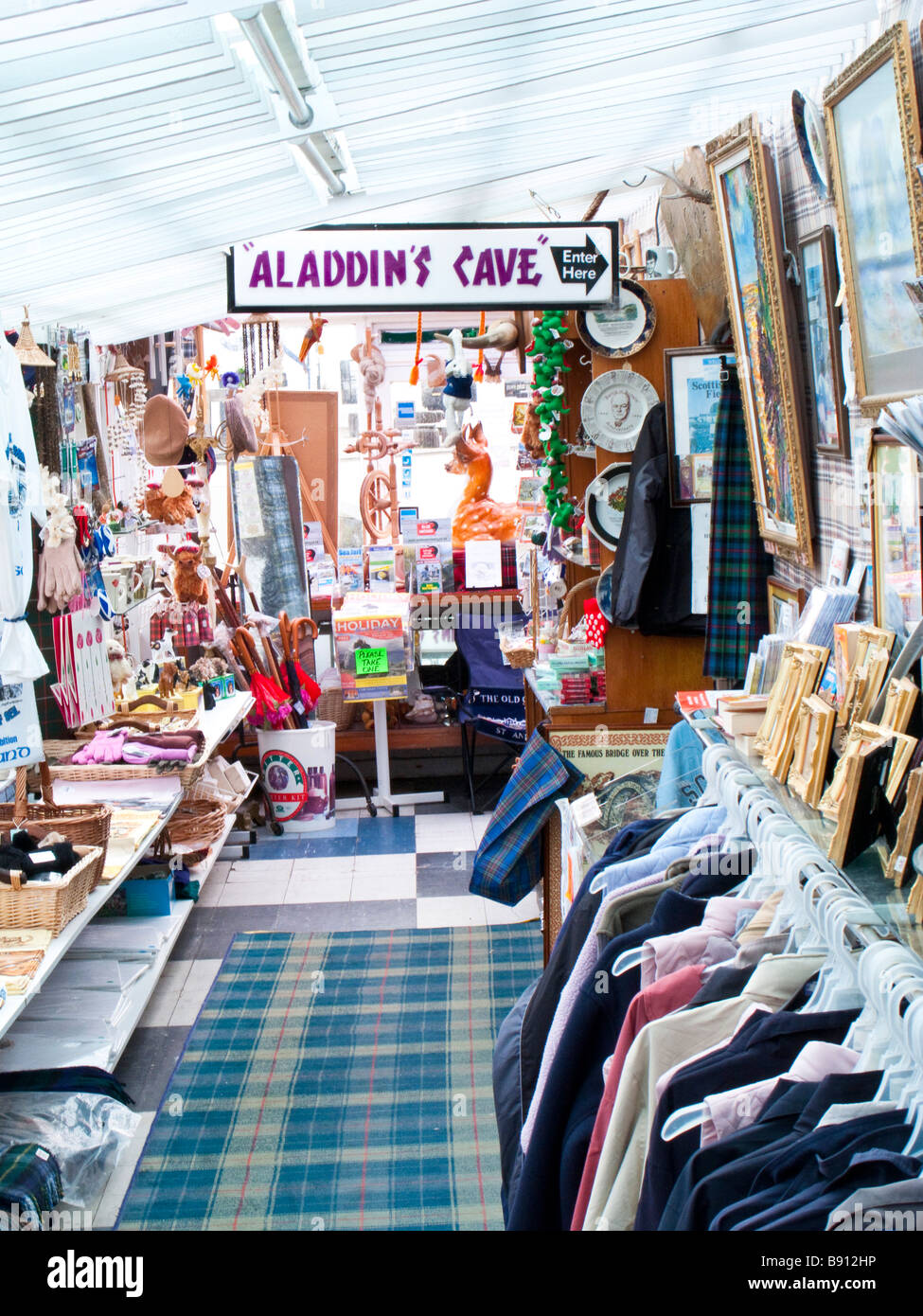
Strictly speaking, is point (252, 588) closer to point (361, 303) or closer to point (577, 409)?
point (577, 409)

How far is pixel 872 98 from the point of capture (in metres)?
1.96

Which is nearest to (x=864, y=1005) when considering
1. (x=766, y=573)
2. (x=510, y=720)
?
(x=766, y=573)

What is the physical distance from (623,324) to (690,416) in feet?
1.46

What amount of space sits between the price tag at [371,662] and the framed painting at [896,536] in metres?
4.68

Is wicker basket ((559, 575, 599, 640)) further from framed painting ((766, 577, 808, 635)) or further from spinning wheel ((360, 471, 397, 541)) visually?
spinning wheel ((360, 471, 397, 541))

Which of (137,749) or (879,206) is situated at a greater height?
(879,206)

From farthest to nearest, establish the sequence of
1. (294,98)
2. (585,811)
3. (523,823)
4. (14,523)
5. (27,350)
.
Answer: (523,823) < (27,350) < (14,523) < (585,811) < (294,98)

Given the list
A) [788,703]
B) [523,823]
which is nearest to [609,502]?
[523,823]

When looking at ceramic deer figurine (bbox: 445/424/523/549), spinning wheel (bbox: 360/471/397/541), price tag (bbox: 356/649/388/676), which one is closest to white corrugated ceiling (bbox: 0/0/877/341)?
price tag (bbox: 356/649/388/676)

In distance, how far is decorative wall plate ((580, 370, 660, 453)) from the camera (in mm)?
4109

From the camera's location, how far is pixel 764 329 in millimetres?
2873

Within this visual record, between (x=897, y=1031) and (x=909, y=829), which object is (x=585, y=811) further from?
(x=897, y=1031)

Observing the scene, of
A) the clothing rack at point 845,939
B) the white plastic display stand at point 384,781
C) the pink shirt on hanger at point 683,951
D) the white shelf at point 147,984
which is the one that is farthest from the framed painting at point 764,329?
the white plastic display stand at point 384,781

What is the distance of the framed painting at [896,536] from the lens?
209 cm
